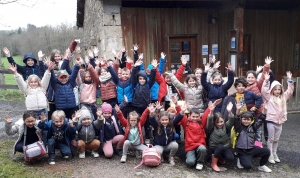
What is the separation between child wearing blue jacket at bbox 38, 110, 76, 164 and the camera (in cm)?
420

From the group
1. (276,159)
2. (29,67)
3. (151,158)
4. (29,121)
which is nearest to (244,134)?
(276,159)

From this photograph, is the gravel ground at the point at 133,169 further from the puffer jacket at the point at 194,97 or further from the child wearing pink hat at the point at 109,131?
the puffer jacket at the point at 194,97

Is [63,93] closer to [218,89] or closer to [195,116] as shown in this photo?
[195,116]

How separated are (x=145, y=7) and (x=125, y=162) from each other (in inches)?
202

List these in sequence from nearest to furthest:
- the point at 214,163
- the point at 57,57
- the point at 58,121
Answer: the point at 58,121
the point at 214,163
the point at 57,57

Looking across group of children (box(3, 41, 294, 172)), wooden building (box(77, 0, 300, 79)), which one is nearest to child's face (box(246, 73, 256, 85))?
group of children (box(3, 41, 294, 172))

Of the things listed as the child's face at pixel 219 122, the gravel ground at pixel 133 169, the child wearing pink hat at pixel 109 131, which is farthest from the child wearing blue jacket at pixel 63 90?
the child's face at pixel 219 122

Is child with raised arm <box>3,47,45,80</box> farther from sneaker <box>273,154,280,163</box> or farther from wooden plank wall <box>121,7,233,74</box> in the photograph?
sneaker <box>273,154,280,163</box>

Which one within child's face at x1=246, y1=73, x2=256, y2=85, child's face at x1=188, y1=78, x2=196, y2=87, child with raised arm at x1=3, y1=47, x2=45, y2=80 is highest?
child with raised arm at x1=3, y1=47, x2=45, y2=80

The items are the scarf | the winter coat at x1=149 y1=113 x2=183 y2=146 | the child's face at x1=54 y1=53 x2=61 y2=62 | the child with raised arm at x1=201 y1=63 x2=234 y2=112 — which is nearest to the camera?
the winter coat at x1=149 y1=113 x2=183 y2=146

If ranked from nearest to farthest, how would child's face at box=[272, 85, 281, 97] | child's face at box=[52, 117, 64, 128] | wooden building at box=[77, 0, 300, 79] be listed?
child's face at box=[52, 117, 64, 128] < child's face at box=[272, 85, 281, 97] < wooden building at box=[77, 0, 300, 79]

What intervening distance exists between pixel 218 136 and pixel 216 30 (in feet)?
16.9

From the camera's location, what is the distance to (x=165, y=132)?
14.4 feet

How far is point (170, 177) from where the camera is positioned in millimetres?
3883
